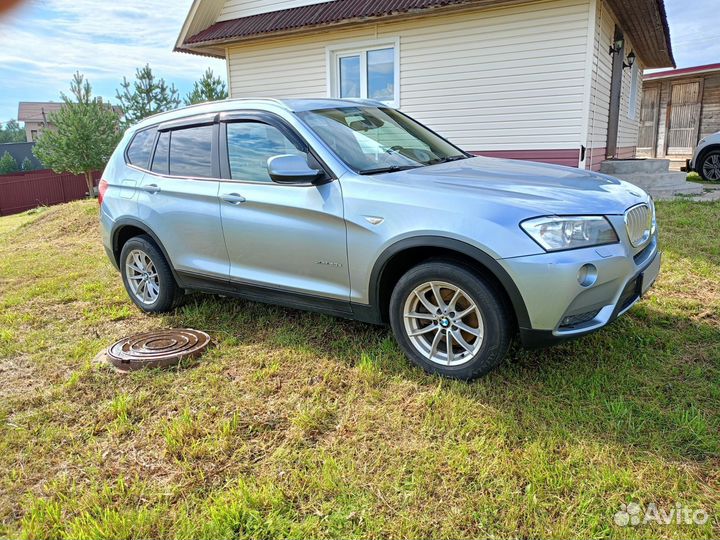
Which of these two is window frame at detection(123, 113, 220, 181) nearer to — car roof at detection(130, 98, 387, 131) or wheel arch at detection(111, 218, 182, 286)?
car roof at detection(130, 98, 387, 131)

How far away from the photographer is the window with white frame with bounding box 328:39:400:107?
433 inches

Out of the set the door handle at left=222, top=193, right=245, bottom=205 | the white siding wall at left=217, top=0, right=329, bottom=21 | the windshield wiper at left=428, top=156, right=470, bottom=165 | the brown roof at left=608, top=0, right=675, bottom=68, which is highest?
the white siding wall at left=217, top=0, right=329, bottom=21

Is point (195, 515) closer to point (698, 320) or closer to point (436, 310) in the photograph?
point (436, 310)

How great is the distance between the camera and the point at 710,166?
42.3 feet

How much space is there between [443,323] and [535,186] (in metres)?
1.01

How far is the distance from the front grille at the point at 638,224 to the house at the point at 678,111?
17.7 meters

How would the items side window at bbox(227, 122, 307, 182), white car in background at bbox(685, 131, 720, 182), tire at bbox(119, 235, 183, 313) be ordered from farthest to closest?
white car in background at bbox(685, 131, 720, 182) → tire at bbox(119, 235, 183, 313) → side window at bbox(227, 122, 307, 182)

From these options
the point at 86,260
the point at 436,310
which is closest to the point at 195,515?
the point at 436,310

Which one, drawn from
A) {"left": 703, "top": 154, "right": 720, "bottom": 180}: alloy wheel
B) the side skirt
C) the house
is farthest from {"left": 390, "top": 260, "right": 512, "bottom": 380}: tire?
the house

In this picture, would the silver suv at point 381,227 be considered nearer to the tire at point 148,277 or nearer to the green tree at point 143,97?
the tire at point 148,277

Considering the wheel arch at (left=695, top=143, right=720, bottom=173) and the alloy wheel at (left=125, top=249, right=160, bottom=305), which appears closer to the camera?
the alloy wheel at (left=125, top=249, right=160, bottom=305)

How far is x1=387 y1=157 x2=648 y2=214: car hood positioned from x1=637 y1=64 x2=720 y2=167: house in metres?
17.7

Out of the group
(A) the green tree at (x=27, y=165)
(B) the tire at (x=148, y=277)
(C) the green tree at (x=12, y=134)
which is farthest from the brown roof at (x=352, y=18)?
(C) the green tree at (x=12, y=134)

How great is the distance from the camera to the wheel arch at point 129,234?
15.3 ft
